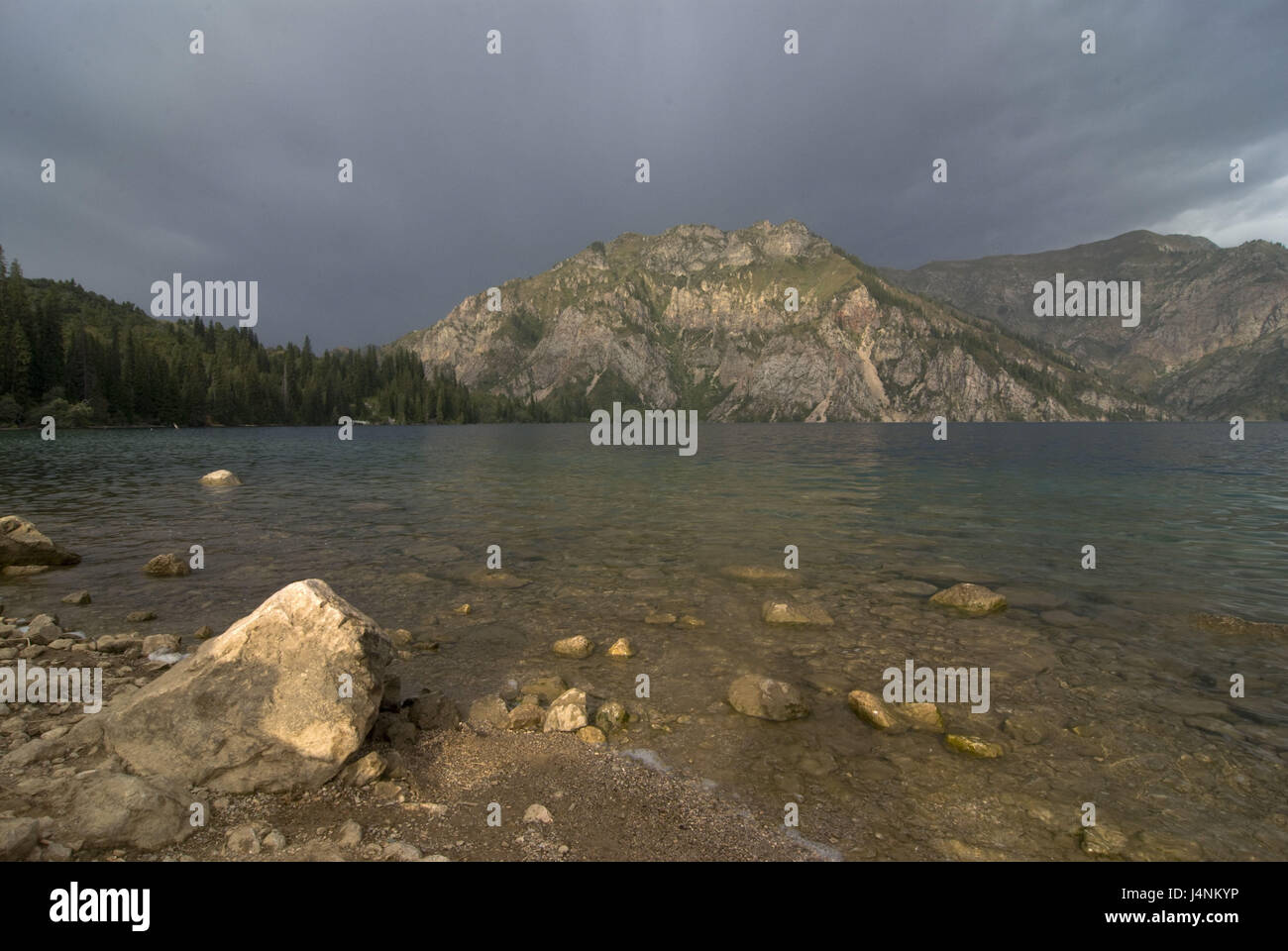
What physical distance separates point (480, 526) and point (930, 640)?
2207 cm

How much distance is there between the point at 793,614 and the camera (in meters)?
15.5

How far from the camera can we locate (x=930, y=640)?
46.2ft

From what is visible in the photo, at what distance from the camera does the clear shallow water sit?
803 centimetres

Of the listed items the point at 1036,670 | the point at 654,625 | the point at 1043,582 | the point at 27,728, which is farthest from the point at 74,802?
the point at 1043,582

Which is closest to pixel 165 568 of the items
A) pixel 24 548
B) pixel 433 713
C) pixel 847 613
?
pixel 24 548

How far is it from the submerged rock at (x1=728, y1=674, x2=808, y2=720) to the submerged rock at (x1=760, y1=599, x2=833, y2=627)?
459cm

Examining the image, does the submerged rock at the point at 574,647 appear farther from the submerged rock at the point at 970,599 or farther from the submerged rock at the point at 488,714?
the submerged rock at the point at 970,599

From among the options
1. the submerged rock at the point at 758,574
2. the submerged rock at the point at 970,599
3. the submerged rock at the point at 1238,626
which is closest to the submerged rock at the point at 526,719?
the submerged rock at the point at 758,574

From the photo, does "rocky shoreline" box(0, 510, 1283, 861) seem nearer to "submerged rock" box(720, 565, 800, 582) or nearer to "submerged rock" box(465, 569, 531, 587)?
"submerged rock" box(465, 569, 531, 587)

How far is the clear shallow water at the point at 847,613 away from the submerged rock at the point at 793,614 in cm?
45

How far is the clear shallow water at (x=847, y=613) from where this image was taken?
8031 mm

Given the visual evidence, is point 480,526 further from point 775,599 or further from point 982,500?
point 982,500

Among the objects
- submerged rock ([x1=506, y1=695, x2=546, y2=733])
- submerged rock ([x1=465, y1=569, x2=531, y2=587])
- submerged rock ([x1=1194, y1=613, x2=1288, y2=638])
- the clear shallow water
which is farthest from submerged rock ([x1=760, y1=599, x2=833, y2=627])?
submerged rock ([x1=1194, y1=613, x2=1288, y2=638])

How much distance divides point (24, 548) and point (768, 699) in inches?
976
